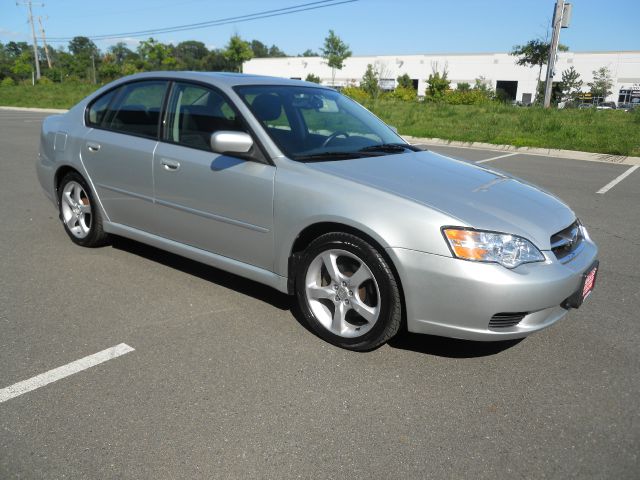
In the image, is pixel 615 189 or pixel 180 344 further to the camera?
pixel 615 189

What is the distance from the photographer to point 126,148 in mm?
4324

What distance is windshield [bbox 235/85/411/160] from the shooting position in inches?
145

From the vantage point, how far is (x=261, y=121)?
3.67 metres

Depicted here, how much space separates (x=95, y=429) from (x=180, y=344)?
0.87m

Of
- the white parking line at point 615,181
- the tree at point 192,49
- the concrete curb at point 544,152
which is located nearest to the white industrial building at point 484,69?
the tree at point 192,49

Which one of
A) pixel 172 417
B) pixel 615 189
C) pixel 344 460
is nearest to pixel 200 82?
pixel 172 417

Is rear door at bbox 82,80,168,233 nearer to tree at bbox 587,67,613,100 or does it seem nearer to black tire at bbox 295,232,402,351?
black tire at bbox 295,232,402,351

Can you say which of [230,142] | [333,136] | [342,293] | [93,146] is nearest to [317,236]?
[342,293]

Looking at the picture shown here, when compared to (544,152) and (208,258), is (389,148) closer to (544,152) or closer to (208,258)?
(208,258)

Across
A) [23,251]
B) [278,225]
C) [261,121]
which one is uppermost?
[261,121]

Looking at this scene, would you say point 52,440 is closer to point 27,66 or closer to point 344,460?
point 344,460

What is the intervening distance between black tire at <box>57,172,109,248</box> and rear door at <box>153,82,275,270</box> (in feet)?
3.15

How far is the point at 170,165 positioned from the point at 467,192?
81.6 inches

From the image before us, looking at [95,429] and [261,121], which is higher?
[261,121]
